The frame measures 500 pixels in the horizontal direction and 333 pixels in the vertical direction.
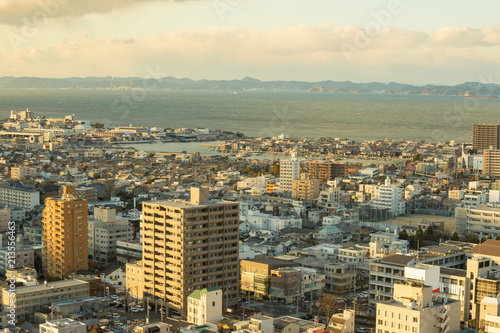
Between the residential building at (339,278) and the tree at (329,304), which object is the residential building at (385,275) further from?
the residential building at (339,278)

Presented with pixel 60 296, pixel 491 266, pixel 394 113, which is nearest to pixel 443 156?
pixel 491 266

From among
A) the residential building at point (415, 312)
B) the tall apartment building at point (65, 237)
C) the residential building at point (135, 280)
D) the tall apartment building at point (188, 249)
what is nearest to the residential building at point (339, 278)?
the tall apartment building at point (188, 249)

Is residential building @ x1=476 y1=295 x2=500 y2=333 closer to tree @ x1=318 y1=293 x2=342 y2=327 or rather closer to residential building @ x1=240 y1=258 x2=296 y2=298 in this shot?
tree @ x1=318 y1=293 x2=342 y2=327

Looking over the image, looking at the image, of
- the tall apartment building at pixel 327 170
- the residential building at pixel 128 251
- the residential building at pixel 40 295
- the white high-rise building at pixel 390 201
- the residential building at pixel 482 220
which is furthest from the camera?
the tall apartment building at pixel 327 170

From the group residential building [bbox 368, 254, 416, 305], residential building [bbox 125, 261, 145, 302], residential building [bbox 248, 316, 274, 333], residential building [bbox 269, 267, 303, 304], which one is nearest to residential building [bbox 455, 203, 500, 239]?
residential building [bbox 368, 254, 416, 305]

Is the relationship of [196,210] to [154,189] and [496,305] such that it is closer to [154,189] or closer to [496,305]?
[496,305]

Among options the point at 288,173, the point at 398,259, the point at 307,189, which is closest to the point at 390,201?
the point at 307,189
